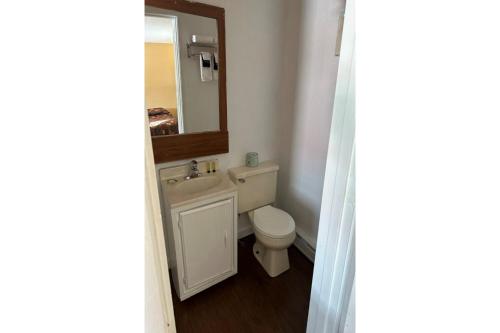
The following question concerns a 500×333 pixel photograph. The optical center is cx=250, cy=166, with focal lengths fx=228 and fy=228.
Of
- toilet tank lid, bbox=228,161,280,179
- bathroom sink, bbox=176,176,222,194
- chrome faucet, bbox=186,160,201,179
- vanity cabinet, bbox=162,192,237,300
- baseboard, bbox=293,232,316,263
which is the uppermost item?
chrome faucet, bbox=186,160,201,179

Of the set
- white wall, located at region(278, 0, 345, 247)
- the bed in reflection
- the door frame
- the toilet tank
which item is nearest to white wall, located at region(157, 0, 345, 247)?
white wall, located at region(278, 0, 345, 247)

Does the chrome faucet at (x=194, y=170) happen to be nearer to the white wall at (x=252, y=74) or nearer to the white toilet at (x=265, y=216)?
the white wall at (x=252, y=74)

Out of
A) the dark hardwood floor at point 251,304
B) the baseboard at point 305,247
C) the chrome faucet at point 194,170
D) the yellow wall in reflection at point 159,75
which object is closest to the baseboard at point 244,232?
the dark hardwood floor at point 251,304

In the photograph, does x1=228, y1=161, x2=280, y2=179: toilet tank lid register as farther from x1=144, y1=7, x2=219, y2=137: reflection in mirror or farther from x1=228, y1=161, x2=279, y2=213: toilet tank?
x1=144, y1=7, x2=219, y2=137: reflection in mirror

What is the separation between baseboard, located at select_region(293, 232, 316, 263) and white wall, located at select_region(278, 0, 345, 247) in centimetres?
4

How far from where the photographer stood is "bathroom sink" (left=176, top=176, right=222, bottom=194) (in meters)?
1.62

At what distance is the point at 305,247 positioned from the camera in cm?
202

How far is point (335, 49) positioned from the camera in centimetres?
149

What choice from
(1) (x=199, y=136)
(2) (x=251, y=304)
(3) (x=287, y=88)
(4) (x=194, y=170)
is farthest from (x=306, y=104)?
(2) (x=251, y=304)

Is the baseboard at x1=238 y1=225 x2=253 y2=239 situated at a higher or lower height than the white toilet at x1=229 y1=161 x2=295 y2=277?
lower

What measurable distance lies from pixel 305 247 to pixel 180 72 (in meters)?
1.73

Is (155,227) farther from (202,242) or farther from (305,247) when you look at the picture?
(305,247)
